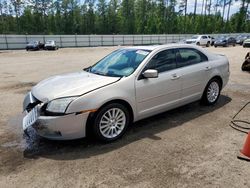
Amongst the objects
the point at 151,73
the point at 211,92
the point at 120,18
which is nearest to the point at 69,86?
the point at 151,73

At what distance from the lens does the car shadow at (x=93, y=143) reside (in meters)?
3.78

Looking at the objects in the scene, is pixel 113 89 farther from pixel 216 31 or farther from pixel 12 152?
pixel 216 31

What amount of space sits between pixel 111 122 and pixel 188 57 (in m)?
2.38

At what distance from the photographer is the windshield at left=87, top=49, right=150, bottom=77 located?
4516 millimetres

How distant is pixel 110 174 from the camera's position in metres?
3.25

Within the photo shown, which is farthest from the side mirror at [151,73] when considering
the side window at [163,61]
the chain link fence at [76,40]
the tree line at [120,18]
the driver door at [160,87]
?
the tree line at [120,18]

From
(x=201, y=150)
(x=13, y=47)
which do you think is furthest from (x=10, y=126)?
(x=13, y=47)

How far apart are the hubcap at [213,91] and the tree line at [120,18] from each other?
70838mm

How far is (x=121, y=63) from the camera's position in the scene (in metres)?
4.80

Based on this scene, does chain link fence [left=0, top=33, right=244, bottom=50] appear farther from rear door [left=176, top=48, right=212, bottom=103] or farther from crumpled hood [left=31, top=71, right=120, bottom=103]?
crumpled hood [left=31, top=71, right=120, bottom=103]

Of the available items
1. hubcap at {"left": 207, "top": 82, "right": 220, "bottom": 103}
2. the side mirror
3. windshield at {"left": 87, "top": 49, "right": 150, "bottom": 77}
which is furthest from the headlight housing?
hubcap at {"left": 207, "top": 82, "right": 220, "bottom": 103}

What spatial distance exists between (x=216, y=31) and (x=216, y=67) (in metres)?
79.9

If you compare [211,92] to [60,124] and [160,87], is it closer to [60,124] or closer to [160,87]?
[160,87]

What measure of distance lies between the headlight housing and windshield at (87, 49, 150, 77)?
1.08m
